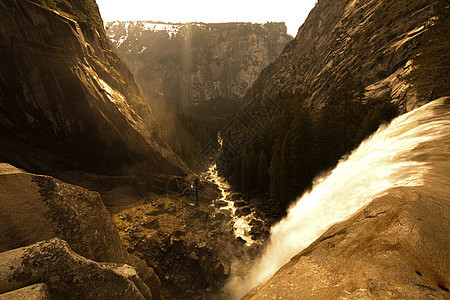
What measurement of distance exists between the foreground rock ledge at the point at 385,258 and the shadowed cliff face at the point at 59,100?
3154 centimetres

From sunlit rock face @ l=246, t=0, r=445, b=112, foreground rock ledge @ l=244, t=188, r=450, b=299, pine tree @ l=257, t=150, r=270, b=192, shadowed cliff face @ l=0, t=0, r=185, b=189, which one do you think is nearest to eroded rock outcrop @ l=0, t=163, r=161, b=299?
foreground rock ledge @ l=244, t=188, r=450, b=299

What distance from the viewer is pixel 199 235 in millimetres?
27297

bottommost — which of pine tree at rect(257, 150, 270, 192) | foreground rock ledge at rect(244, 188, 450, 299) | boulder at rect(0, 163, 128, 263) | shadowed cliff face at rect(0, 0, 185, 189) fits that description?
pine tree at rect(257, 150, 270, 192)

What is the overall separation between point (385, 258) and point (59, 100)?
3400cm

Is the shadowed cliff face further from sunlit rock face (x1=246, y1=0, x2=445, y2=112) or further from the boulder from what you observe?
sunlit rock face (x1=246, y1=0, x2=445, y2=112)

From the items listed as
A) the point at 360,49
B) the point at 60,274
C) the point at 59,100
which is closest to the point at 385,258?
the point at 60,274

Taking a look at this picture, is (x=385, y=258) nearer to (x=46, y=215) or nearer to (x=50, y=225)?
(x=50, y=225)

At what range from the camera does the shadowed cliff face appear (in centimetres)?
2119

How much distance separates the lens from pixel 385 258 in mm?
4090

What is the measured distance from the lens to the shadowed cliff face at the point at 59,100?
69.5ft

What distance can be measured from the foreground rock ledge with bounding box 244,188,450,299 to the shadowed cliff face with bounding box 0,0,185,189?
31.5 meters

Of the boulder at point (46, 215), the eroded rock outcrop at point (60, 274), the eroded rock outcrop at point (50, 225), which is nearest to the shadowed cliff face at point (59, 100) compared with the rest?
the boulder at point (46, 215)

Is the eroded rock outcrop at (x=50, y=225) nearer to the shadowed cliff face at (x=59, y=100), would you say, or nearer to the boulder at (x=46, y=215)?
the boulder at (x=46, y=215)

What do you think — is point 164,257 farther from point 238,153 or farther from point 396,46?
point 396,46
